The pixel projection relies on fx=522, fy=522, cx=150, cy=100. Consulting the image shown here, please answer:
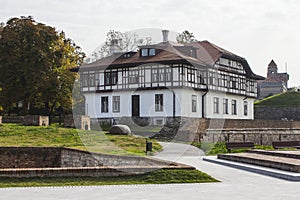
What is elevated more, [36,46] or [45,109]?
[36,46]

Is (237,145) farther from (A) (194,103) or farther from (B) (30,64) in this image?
(B) (30,64)

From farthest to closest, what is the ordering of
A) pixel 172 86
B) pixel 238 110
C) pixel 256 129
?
pixel 238 110
pixel 172 86
pixel 256 129

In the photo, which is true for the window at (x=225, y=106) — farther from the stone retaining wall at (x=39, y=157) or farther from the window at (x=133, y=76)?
the stone retaining wall at (x=39, y=157)

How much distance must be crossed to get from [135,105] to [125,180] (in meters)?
28.4

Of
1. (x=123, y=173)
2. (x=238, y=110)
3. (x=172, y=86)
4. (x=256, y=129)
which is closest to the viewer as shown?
(x=123, y=173)

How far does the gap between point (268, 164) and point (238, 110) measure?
32.7 meters

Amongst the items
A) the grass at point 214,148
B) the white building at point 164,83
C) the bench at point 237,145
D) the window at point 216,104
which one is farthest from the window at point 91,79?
the bench at point 237,145

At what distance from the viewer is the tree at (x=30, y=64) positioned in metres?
45.5

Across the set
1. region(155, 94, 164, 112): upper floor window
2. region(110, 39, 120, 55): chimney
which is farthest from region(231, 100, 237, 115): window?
region(110, 39, 120, 55): chimney

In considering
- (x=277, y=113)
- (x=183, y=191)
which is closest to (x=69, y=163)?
(x=183, y=191)

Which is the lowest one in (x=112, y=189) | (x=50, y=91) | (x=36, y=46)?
(x=112, y=189)

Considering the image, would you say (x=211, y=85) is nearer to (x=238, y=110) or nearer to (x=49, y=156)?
(x=238, y=110)

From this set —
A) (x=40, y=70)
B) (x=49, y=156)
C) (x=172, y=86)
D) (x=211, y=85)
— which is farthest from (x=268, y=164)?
(x=40, y=70)

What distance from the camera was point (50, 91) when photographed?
4800 centimetres
